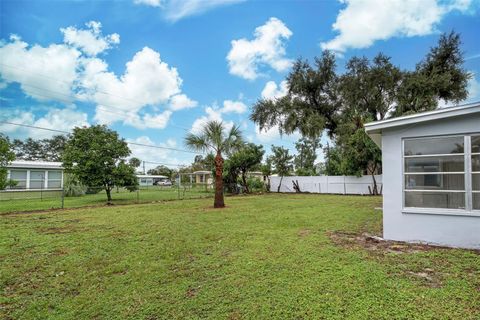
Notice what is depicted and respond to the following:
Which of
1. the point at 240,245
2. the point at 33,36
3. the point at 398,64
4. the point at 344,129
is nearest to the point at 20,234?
the point at 240,245

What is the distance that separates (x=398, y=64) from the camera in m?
21.5

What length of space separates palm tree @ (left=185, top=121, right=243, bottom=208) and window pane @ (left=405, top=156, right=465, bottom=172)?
7942 millimetres

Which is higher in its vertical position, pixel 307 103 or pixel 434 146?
pixel 307 103

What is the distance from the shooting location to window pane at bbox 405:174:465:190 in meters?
5.57

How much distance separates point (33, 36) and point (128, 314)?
1508cm

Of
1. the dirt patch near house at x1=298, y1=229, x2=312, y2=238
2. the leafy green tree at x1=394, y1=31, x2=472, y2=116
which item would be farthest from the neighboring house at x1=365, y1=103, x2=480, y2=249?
the leafy green tree at x1=394, y1=31, x2=472, y2=116

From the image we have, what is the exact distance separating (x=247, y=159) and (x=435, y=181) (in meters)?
17.0

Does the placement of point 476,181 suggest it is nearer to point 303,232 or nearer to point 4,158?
point 303,232

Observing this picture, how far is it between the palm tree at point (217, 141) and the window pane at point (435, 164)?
26.1 ft

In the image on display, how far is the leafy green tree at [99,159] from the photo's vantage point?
1586 cm

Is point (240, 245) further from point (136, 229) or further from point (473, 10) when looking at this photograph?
point (473, 10)

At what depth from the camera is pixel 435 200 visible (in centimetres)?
572

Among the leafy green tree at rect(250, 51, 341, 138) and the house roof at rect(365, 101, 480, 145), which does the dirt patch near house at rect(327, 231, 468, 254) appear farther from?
the leafy green tree at rect(250, 51, 341, 138)

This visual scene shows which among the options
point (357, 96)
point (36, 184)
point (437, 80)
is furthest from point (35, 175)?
point (437, 80)
